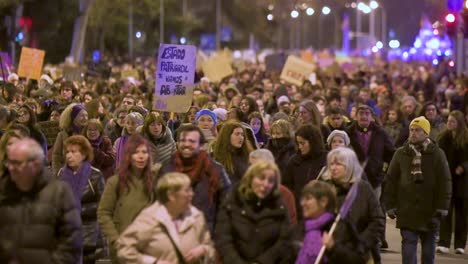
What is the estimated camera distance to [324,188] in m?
10.1

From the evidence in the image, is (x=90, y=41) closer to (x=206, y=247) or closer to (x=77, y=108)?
(x=77, y=108)

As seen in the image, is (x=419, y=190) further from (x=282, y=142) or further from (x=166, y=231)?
(x=166, y=231)

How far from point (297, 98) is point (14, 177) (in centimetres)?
1748

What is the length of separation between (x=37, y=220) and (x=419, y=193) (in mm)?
5535

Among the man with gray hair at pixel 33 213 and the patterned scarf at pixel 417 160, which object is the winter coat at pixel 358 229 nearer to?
the man with gray hair at pixel 33 213

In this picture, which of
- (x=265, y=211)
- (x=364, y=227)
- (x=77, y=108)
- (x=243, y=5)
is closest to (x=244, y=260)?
(x=265, y=211)

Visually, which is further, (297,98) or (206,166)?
(297,98)

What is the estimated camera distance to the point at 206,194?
11.3 m

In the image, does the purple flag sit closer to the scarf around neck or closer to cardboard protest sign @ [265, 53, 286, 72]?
the scarf around neck

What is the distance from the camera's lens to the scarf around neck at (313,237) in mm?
10148

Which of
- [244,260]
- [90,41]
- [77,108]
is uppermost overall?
[90,41]

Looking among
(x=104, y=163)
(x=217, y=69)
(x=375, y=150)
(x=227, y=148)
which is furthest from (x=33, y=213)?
(x=217, y=69)

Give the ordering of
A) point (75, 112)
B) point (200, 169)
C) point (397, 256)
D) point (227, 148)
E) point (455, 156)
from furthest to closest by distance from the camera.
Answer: point (455, 156) < point (397, 256) < point (75, 112) < point (227, 148) < point (200, 169)

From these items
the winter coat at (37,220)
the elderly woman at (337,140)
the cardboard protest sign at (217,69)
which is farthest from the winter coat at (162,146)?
the cardboard protest sign at (217,69)
